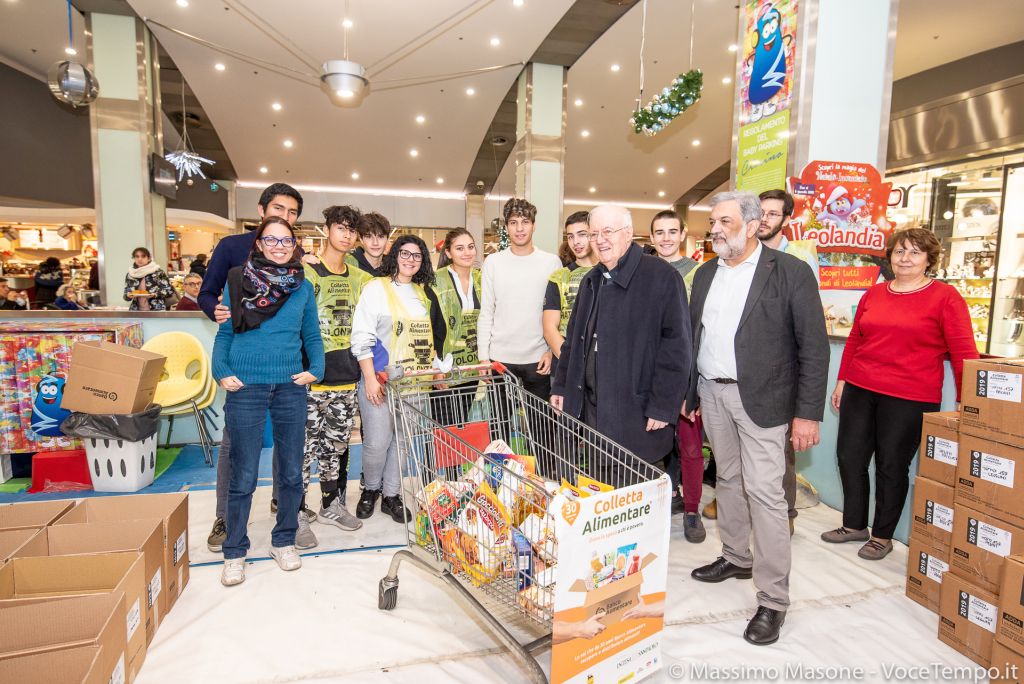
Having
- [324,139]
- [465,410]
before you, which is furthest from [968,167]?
[324,139]

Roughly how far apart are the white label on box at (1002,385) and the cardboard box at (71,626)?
10.2 feet

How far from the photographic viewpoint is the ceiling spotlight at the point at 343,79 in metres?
5.84

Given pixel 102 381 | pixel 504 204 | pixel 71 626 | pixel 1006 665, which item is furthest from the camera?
pixel 504 204

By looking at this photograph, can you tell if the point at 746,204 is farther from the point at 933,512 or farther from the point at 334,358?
the point at 334,358

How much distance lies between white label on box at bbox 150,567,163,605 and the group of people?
332mm

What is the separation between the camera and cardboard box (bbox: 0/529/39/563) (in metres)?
1.90

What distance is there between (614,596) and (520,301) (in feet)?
6.48

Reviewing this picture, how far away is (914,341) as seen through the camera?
258 centimetres

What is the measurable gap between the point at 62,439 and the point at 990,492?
5.23m

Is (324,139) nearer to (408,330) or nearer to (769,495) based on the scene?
(408,330)

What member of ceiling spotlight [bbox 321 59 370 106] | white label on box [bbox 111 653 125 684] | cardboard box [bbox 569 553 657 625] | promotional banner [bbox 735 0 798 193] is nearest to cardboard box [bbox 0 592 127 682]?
white label on box [bbox 111 653 125 684]

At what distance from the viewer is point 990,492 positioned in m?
2.06

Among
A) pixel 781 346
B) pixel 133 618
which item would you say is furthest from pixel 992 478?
pixel 133 618

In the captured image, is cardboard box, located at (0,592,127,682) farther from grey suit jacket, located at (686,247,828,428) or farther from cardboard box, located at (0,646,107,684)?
grey suit jacket, located at (686,247,828,428)
